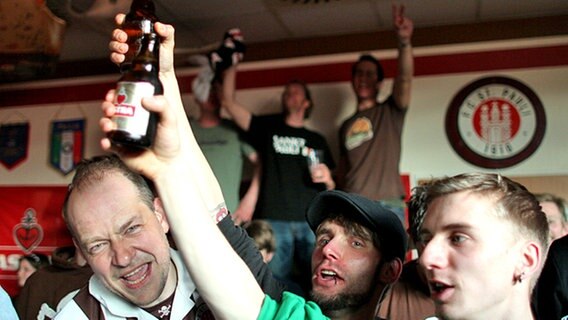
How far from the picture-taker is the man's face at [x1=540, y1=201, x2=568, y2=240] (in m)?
2.42

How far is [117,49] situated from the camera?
95cm

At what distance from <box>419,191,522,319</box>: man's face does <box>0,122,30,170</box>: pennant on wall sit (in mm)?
4252

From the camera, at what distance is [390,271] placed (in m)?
1.37

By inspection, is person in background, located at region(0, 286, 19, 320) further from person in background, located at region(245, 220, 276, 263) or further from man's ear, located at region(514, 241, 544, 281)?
person in background, located at region(245, 220, 276, 263)

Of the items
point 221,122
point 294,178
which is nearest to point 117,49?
point 294,178

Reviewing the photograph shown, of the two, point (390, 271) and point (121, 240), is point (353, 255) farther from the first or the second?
point (121, 240)

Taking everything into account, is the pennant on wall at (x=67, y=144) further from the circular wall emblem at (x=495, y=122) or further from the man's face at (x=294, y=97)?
the circular wall emblem at (x=495, y=122)

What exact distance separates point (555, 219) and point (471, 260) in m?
1.73

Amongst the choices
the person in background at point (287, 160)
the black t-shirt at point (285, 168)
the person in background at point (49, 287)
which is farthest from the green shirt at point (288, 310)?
the black t-shirt at point (285, 168)

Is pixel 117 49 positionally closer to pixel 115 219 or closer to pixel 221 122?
pixel 115 219

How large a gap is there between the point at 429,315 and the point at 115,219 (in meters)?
0.72

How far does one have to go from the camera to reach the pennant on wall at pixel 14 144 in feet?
15.0

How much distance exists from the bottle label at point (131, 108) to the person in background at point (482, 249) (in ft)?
1.80

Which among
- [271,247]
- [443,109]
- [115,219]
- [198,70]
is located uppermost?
[198,70]
